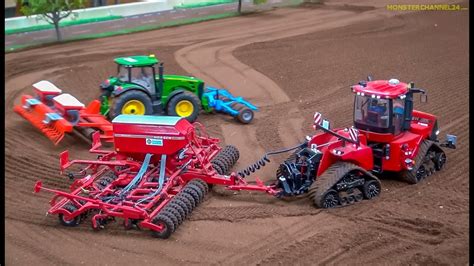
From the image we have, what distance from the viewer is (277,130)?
1300cm

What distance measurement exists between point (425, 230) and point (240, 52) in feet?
43.0

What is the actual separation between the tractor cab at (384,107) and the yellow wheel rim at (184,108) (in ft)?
14.2

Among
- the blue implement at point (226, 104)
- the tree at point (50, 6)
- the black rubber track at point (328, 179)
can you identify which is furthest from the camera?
the tree at point (50, 6)

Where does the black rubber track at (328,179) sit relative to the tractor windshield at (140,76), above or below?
below

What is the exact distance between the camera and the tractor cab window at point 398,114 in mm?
9898

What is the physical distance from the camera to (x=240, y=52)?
67.9ft

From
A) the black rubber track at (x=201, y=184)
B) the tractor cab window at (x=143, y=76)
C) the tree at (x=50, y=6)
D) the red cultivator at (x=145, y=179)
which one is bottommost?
the black rubber track at (x=201, y=184)

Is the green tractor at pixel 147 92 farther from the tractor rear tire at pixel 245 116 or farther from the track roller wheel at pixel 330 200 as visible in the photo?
the track roller wheel at pixel 330 200

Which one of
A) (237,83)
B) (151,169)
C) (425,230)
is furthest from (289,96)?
(425,230)

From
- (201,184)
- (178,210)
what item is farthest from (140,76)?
(178,210)

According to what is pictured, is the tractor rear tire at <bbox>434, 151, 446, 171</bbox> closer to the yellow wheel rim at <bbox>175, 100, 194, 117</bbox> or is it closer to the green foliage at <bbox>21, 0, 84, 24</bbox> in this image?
the yellow wheel rim at <bbox>175, 100, 194, 117</bbox>

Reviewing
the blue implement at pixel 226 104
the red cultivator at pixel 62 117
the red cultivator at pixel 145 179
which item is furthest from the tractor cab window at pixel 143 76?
the red cultivator at pixel 145 179

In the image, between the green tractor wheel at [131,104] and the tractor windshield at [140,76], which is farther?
the tractor windshield at [140,76]

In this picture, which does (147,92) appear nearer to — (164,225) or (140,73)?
(140,73)
